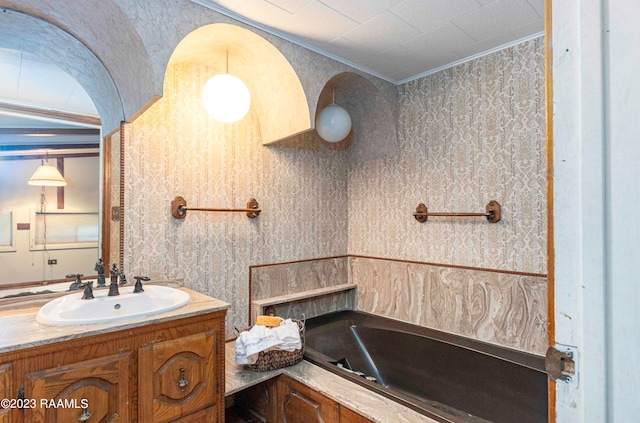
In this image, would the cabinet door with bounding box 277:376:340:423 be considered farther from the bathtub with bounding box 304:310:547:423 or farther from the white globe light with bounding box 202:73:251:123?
the white globe light with bounding box 202:73:251:123

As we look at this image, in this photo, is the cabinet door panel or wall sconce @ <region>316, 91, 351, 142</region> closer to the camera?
the cabinet door panel

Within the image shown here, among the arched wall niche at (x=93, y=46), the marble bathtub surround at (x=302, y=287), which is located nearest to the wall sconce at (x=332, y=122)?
the marble bathtub surround at (x=302, y=287)

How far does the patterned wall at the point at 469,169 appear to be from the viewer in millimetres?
2189

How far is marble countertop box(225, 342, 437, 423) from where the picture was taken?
61.6 inches

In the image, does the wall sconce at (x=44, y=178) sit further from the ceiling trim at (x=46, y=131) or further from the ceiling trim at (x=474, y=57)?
the ceiling trim at (x=474, y=57)

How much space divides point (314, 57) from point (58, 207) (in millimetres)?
1713

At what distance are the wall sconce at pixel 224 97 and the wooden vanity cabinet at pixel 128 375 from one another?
1221 mm

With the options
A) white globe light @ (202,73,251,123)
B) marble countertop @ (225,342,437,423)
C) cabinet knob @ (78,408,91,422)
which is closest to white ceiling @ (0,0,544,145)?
white globe light @ (202,73,251,123)

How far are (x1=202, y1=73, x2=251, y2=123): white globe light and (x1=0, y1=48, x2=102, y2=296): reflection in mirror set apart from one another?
0.62 metres

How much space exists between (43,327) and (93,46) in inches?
54.7

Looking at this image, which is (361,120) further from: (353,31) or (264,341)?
(264,341)

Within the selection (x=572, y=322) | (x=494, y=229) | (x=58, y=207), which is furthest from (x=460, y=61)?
(x=58, y=207)

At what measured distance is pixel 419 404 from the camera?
163cm

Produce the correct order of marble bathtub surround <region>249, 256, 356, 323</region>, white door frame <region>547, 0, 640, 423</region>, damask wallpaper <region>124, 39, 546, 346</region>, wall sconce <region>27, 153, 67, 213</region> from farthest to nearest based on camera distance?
1. marble bathtub surround <region>249, 256, 356, 323</region>
2. damask wallpaper <region>124, 39, 546, 346</region>
3. wall sconce <region>27, 153, 67, 213</region>
4. white door frame <region>547, 0, 640, 423</region>
